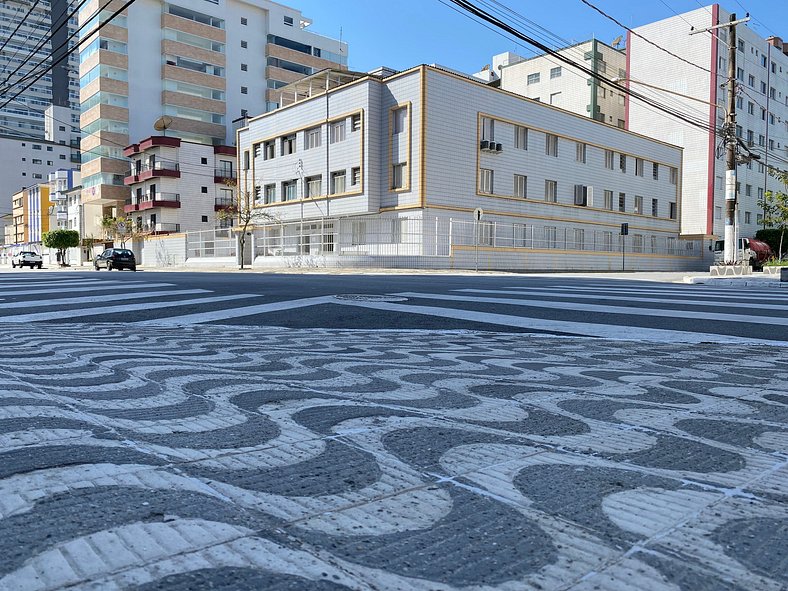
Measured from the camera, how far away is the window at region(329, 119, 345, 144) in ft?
115

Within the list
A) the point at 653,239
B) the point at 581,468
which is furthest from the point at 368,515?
the point at 653,239

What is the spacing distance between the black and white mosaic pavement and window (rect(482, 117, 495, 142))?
3264 centimetres

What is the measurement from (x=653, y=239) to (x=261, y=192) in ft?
91.9

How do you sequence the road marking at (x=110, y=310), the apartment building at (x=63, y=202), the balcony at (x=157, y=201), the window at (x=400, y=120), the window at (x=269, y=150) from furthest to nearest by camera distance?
the apartment building at (x=63, y=202)
the balcony at (x=157, y=201)
the window at (x=269, y=150)
the window at (x=400, y=120)
the road marking at (x=110, y=310)

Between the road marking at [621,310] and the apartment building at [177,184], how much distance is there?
48.8 meters

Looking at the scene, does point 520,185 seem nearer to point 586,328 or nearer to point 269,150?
point 269,150

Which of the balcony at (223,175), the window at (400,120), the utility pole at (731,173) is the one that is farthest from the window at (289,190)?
the utility pole at (731,173)

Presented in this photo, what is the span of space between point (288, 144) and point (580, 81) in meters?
29.2

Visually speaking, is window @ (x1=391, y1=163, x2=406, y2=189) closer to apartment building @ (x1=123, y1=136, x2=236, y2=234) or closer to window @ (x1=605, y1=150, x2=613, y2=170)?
window @ (x1=605, y1=150, x2=613, y2=170)

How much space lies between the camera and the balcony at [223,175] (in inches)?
2255

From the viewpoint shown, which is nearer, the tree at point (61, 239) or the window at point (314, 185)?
the window at point (314, 185)

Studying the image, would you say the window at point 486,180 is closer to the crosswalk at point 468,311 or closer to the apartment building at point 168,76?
the crosswalk at point 468,311

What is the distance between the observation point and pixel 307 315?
7477 mm

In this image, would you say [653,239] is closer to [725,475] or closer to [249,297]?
[249,297]
